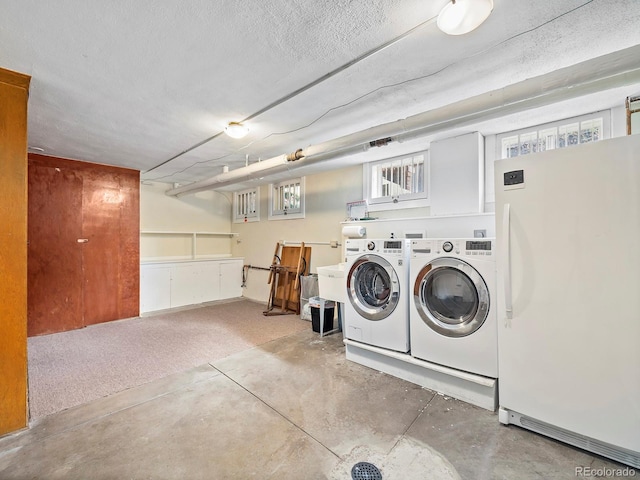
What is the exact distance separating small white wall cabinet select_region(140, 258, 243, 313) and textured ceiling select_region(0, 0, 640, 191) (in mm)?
2668

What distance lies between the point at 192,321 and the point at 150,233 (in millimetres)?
2091

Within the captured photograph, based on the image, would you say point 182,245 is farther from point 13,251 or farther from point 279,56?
point 279,56

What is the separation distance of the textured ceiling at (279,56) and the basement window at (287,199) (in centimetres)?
219

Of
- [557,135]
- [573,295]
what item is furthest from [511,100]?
[557,135]

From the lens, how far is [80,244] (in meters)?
4.02

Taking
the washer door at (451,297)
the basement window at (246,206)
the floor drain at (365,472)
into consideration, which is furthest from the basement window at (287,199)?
the floor drain at (365,472)

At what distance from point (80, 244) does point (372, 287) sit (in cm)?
425

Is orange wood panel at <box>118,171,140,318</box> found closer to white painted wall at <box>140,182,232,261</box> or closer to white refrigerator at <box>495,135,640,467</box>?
white painted wall at <box>140,182,232,261</box>

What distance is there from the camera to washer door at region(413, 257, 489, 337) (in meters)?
2.09

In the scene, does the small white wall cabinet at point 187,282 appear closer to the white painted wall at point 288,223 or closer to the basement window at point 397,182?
the white painted wall at point 288,223

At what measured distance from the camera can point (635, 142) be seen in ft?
4.80

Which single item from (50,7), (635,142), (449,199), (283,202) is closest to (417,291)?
(449,199)

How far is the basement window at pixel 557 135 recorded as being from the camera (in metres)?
2.46

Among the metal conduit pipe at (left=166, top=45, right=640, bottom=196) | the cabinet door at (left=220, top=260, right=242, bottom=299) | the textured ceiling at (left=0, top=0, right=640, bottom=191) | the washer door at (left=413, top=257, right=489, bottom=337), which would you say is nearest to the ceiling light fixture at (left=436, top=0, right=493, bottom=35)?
the textured ceiling at (left=0, top=0, right=640, bottom=191)
